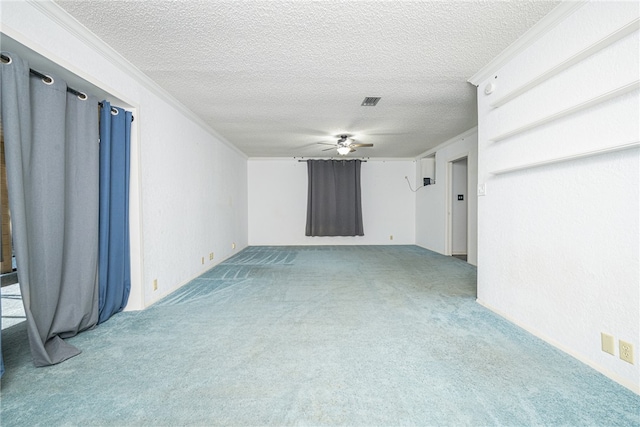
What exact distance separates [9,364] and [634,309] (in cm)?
361

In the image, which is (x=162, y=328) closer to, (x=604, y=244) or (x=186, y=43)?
(x=186, y=43)

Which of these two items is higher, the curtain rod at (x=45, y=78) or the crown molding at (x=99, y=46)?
the crown molding at (x=99, y=46)

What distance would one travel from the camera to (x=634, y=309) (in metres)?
1.50

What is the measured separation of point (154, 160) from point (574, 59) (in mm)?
3514

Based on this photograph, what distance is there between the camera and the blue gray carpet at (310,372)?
4.43 feet

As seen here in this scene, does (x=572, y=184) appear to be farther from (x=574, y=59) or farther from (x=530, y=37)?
(x=530, y=37)

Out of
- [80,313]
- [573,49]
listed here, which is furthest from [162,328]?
[573,49]

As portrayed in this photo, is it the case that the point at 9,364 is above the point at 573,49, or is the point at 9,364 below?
below

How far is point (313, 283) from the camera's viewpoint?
11.9ft

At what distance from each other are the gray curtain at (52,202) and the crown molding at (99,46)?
38 centimetres

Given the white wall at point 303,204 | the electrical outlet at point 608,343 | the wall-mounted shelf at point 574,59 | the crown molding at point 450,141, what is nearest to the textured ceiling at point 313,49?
the wall-mounted shelf at point 574,59

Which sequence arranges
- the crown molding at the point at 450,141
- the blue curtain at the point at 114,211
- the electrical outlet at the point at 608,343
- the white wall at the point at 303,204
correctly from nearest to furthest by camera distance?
the electrical outlet at the point at 608,343, the blue curtain at the point at 114,211, the crown molding at the point at 450,141, the white wall at the point at 303,204

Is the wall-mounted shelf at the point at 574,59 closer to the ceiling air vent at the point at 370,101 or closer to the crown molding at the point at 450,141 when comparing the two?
the ceiling air vent at the point at 370,101

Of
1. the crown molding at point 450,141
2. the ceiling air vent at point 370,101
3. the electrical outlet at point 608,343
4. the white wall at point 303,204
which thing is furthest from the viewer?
the white wall at point 303,204
